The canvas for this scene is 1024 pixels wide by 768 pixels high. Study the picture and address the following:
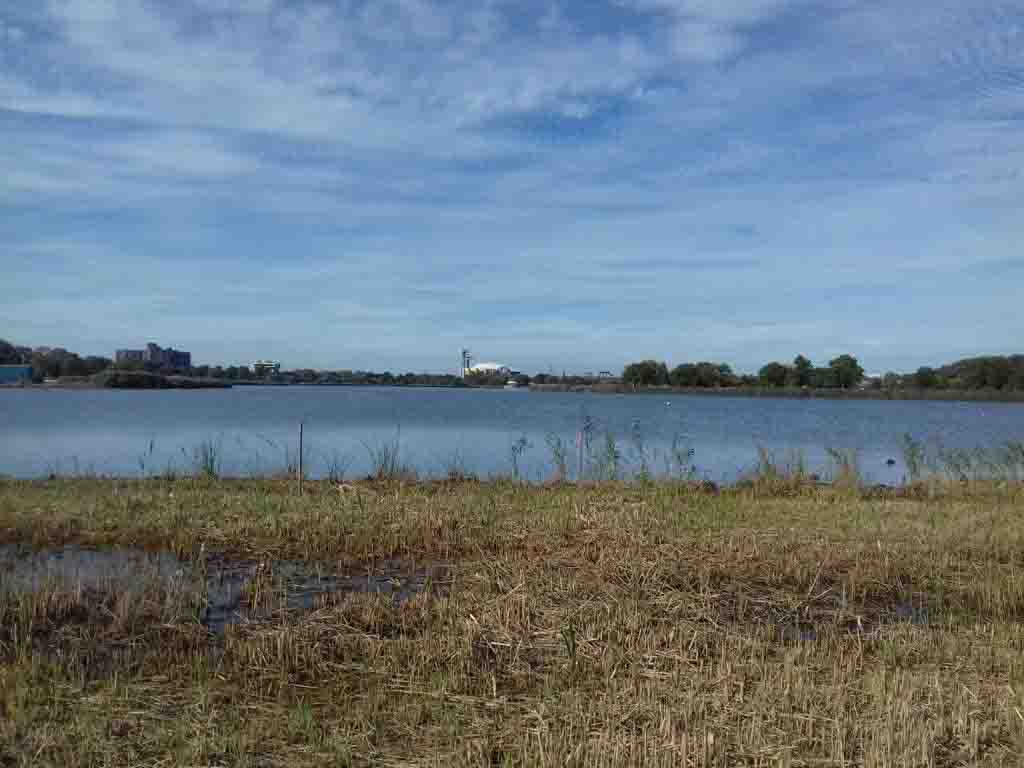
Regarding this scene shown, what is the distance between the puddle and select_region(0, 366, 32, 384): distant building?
4627 inches

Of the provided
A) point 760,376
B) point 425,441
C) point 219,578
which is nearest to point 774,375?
point 760,376

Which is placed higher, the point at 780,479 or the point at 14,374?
the point at 14,374

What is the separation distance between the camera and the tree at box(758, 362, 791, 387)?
130 meters

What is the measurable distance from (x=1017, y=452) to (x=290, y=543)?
1742 centimetres

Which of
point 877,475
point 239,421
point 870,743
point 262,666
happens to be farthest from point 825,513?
point 239,421

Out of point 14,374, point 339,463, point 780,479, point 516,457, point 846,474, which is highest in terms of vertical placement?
point 14,374

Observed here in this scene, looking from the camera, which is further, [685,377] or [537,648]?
[685,377]

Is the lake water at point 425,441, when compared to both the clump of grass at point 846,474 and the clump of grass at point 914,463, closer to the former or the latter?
the clump of grass at point 846,474

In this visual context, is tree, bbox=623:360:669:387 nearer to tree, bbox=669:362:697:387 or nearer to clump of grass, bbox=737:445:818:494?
tree, bbox=669:362:697:387

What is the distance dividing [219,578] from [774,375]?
130659 mm

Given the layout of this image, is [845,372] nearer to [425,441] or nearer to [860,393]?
[860,393]

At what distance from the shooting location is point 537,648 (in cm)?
709

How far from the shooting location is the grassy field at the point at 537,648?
514 cm

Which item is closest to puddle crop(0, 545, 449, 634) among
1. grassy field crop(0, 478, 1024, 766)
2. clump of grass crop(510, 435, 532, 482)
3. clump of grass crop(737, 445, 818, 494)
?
grassy field crop(0, 478, 1024, 766)
